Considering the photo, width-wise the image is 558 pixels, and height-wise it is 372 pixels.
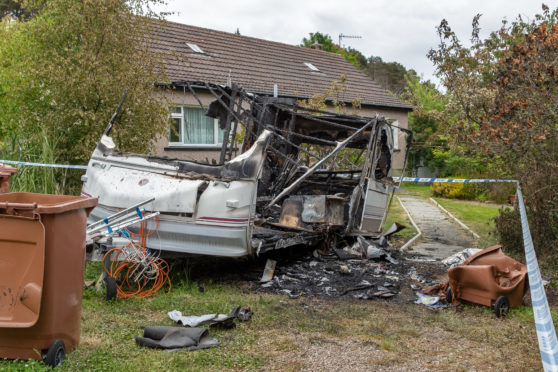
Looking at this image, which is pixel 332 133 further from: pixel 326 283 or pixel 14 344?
pixel 14 344

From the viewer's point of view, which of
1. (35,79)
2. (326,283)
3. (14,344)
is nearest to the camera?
(14,344)

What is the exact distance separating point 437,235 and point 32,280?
9069mm

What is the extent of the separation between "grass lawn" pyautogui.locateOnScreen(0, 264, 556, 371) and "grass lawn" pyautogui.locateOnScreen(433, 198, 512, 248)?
14.9 ft

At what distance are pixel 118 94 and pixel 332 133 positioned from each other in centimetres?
401

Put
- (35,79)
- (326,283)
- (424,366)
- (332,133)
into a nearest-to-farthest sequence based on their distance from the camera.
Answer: (424,366) < (326,283) < (35,79) < (332,133)

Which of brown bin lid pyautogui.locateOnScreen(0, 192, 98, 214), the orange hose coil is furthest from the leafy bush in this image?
brown bin lid pyautogui.locateOnScreen(0, 192, 98, 214)

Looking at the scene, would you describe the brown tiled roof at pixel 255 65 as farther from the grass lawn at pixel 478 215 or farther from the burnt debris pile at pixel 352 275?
the burnt debris pile at pixel 352 275

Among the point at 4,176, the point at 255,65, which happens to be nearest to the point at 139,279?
the point at 4,176

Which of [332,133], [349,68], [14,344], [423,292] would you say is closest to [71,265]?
[14,344]

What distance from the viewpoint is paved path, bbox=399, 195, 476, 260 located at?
9406 millimetres

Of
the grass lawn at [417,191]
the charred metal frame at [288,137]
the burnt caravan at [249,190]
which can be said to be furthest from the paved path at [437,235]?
the grass lawn at [417,191]

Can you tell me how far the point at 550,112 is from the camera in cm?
741

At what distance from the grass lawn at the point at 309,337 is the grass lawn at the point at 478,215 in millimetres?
4531

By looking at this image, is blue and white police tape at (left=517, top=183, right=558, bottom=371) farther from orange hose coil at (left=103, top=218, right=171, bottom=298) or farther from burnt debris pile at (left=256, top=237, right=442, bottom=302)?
orange hose coil at (left=103, top=218, right=171, bottom=298)
